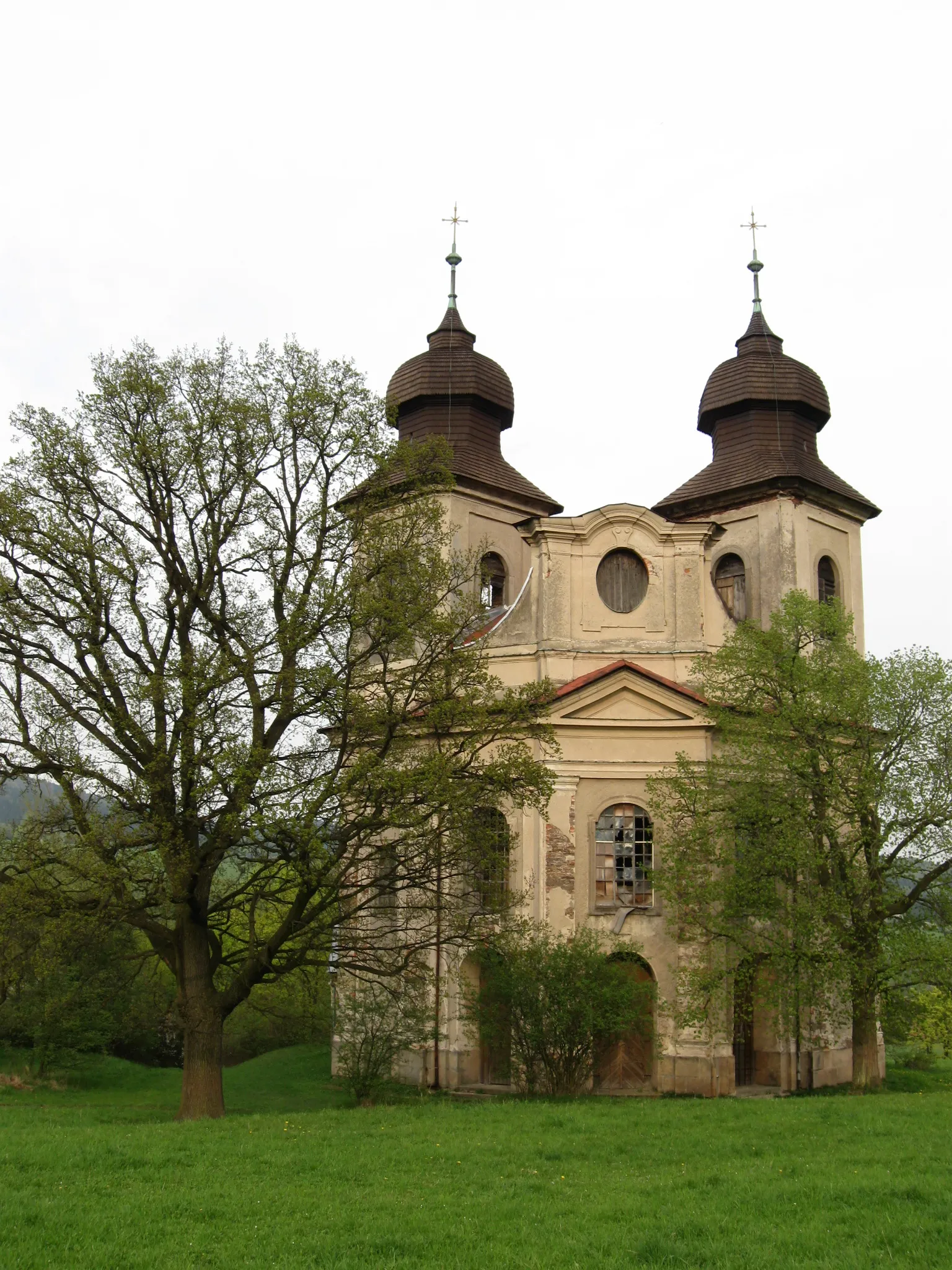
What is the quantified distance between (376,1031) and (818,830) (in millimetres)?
8692

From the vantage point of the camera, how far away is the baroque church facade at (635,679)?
2502 cm

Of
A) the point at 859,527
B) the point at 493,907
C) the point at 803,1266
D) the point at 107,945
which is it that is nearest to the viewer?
the point at 803,1266

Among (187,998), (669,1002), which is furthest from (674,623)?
(187,998)

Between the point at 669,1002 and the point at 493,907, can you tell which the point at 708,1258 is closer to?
the point at 493,907

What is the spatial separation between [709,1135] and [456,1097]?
10309 mm

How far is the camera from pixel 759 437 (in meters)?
32.9

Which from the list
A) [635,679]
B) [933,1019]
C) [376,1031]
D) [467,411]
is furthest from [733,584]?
[376,1031]

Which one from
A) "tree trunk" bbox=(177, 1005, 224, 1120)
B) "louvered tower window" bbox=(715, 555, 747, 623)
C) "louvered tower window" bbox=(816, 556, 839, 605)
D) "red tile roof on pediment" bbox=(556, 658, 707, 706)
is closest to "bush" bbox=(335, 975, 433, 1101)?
"tree trunk" bbox=(177, 1005, 224, 1120)

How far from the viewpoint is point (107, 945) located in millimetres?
23219

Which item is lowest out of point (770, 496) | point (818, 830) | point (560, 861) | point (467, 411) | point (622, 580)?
point (560, 861)

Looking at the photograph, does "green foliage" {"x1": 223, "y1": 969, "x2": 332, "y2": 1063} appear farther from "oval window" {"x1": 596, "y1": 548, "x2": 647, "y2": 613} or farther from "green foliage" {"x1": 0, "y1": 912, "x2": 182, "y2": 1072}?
"oval window" {"x1": 596, "y1": 548, "x2": 647, "y2": 613}

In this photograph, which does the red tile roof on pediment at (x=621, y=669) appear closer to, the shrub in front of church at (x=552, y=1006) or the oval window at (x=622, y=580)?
the oval window at (x=622, y=580)

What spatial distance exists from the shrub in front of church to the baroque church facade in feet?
4.09

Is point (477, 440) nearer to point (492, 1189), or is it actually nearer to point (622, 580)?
point (622, 580)
